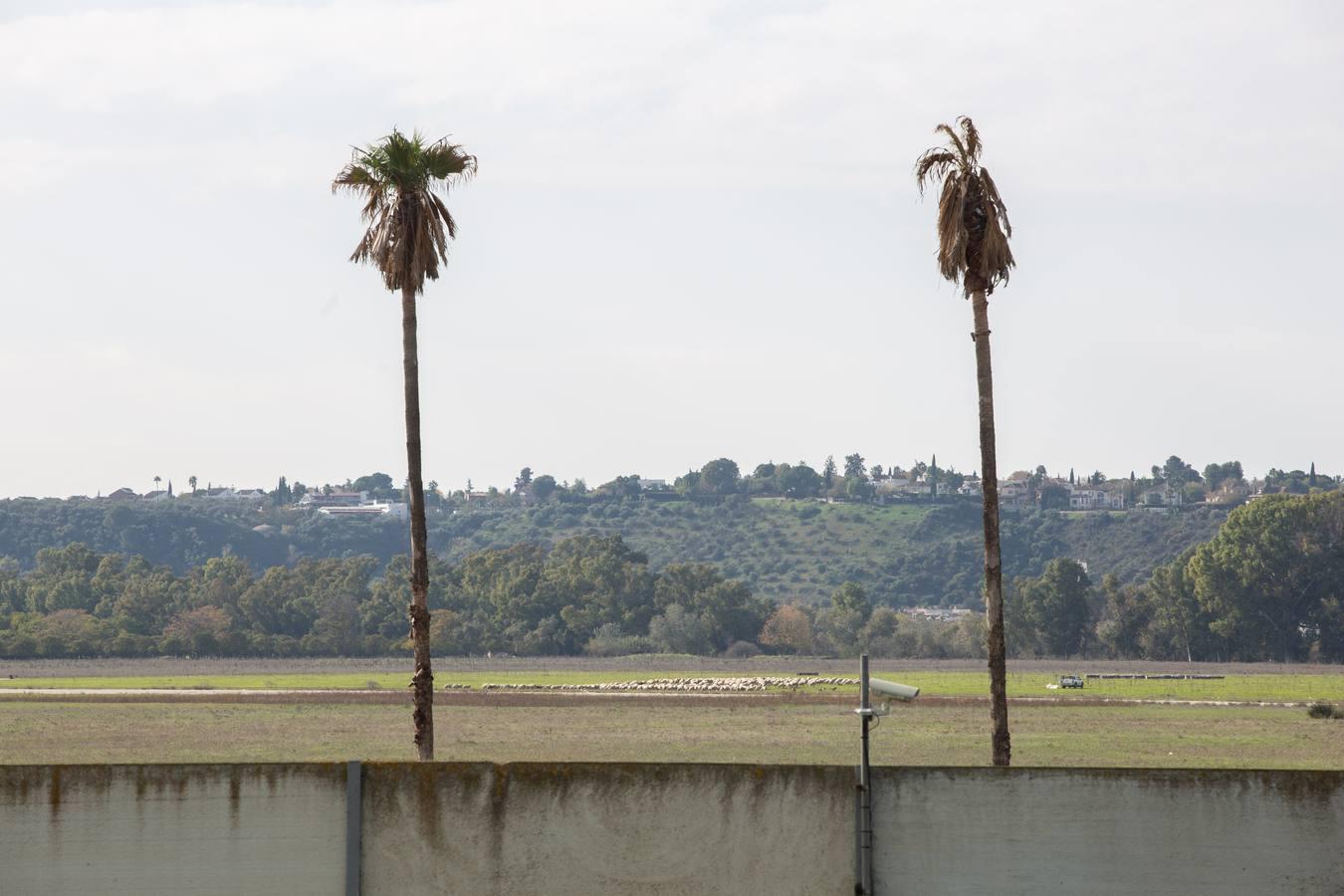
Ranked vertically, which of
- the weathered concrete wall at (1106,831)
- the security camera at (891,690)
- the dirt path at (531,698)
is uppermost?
the security camera at (891,690)

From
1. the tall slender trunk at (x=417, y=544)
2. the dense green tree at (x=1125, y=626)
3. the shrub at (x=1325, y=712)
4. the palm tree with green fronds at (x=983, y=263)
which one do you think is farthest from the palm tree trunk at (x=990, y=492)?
the dense green tree at (x=1125, y=626)

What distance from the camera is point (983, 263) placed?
30.5 m

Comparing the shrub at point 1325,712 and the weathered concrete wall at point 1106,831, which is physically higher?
the weathered concrete wall at point 1106,831

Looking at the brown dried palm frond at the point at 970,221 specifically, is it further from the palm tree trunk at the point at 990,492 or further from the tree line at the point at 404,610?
the tree line at the point at 404,610

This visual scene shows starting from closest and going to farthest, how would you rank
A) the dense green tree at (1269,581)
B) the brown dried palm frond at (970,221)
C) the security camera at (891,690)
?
the security camera at (891,690)
the brown dried palm frond at (970,221)
the dense green tree at (1269,581)

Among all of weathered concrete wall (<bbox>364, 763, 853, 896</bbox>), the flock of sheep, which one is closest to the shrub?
the flock of sheep

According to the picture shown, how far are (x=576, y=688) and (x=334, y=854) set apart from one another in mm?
86760

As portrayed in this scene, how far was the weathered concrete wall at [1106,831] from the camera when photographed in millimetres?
14391

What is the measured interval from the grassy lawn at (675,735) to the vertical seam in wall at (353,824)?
26.2 meters

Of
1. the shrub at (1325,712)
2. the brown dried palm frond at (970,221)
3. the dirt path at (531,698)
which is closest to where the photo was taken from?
the brown dried palm frond at (970,221)

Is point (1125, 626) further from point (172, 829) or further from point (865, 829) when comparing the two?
point (172, 829)

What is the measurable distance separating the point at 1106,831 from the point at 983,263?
17303 millimetres

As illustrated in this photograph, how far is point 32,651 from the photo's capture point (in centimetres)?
16162

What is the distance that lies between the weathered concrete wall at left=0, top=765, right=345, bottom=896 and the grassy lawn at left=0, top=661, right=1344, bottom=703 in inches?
2954
